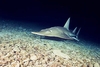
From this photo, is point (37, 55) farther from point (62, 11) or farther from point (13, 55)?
point (62, 11)

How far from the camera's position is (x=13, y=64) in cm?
313

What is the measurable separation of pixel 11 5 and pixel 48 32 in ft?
86.8

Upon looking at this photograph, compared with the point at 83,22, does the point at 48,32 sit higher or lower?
lower

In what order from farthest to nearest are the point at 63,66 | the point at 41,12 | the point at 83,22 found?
the point at 41,12 → the point at 83,22 → the point at 63,66

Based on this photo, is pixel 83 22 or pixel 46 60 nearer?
pixel 46 60

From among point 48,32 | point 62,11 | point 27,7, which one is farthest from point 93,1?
point 48,32

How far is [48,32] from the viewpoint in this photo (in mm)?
5031

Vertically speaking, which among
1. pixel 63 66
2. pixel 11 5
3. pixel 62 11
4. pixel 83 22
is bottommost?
pixel 63 66

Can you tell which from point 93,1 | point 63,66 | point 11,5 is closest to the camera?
point 63,66

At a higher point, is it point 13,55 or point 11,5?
point 11,5

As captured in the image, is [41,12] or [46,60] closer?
[46,60]

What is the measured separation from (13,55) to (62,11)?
24.4m

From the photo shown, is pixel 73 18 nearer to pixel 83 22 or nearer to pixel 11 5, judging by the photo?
pixel 83 22

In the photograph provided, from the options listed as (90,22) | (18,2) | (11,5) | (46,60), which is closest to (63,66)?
(46,60)
